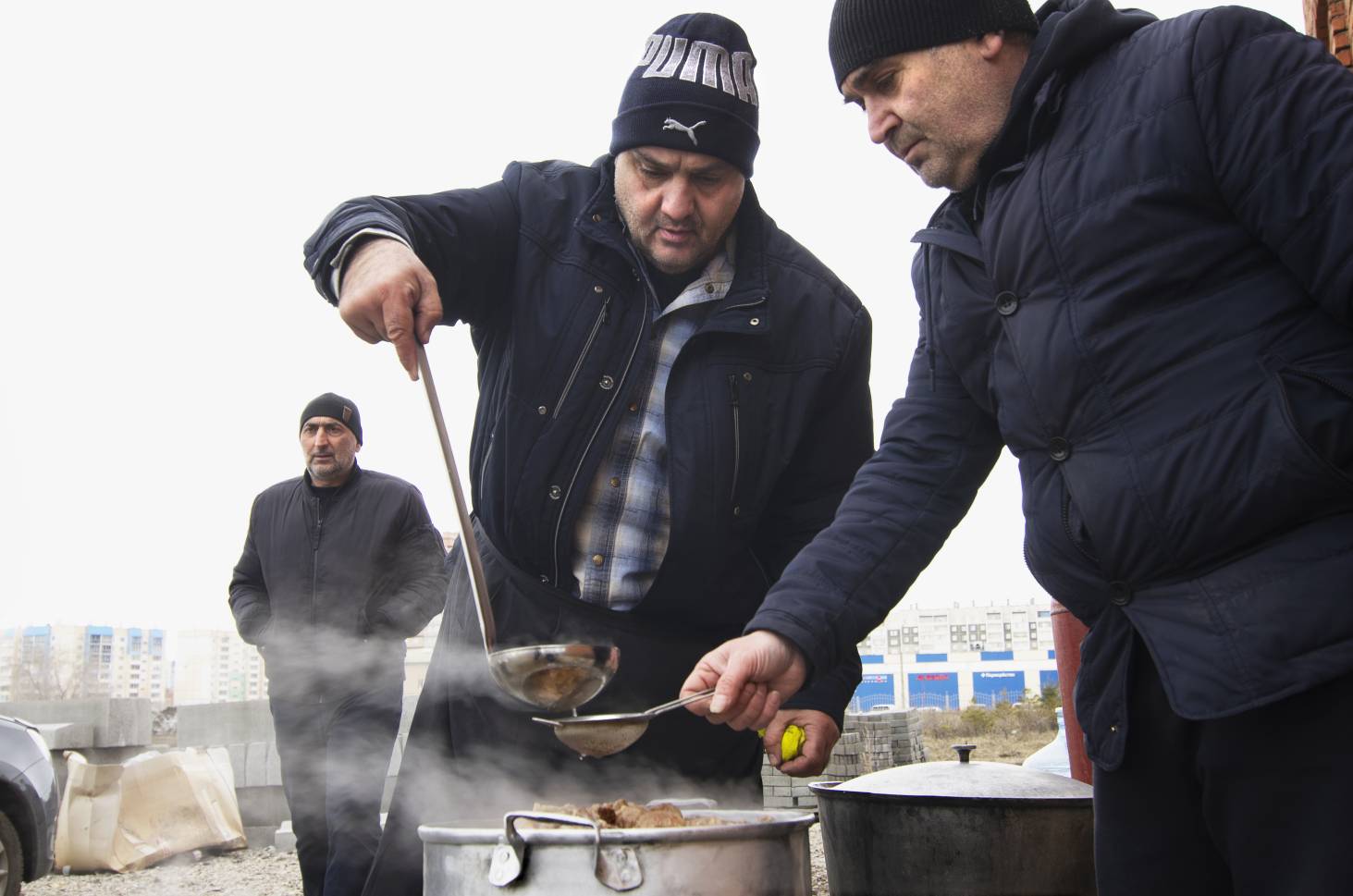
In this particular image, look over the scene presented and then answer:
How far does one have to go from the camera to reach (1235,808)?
1.43 meters

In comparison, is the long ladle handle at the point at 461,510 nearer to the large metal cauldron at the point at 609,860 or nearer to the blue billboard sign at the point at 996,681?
the large metal cauldron at the point at 609,860

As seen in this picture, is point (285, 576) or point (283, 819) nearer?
point (285, 576)

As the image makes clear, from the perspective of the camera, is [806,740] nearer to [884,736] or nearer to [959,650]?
[884,736]

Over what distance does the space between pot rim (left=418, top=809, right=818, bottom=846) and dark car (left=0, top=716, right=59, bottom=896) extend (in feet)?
15.1

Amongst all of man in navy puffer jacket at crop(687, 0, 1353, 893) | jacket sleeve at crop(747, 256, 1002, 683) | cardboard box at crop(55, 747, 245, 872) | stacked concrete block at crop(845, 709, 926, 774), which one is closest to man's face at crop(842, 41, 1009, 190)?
man in navy puffer jacket at crop(687, 0, 1353, 893)

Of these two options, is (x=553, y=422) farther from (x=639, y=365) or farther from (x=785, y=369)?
(x=785, y=369)

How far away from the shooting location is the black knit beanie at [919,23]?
1.82 meters

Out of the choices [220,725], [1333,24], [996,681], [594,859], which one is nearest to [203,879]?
[220,725]

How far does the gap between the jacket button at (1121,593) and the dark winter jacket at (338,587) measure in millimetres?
4236

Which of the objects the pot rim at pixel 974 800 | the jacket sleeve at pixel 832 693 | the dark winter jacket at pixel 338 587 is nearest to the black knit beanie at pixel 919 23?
the jacket sleeve at pixel 832 693

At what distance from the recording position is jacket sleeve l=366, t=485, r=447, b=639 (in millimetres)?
5465

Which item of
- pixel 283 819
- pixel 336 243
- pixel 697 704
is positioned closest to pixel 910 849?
pixel 697 704

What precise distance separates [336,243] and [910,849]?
173 cm

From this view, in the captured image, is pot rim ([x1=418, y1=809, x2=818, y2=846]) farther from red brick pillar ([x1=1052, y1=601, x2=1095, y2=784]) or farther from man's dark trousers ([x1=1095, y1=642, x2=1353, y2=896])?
red brick pillar ([x1=1052, y1=601, x2=1095, y2=784])
